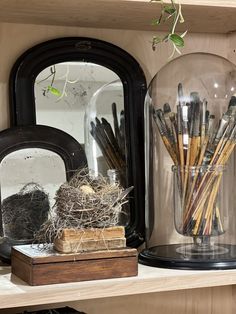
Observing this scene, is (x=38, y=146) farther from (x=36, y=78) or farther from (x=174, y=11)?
(x=174, y=11)

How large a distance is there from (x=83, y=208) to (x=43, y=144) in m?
0.20

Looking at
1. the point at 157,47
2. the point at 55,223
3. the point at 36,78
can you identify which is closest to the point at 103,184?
the point at 55,223

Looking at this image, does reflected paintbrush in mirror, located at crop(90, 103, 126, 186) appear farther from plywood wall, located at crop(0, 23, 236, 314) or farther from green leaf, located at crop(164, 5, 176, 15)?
green leaf, located at crop(164, 5, 176, 15)

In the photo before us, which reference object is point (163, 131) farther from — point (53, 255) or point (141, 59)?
point (53, 255)

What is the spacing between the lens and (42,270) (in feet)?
3.40

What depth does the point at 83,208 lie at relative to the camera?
1.08 meters

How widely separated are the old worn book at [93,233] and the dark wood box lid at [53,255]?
2 centimetres

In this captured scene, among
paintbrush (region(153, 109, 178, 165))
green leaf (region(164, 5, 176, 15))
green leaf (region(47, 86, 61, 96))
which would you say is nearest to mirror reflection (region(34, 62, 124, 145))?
green leaf (region(47, 86, 61, 96))

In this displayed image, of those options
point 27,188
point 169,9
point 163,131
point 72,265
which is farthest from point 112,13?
point 72,265

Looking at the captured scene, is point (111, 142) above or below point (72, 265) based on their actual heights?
above

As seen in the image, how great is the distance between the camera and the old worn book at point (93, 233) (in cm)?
106

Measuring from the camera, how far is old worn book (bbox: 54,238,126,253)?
1059 millimetres

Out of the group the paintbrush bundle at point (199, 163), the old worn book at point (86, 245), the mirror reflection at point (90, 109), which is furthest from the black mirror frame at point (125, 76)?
Result: the old worn book at point (86, 245)

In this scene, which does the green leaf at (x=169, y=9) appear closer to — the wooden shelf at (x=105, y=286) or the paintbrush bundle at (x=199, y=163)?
the paintbrush bundle at (x=199, y=163)
